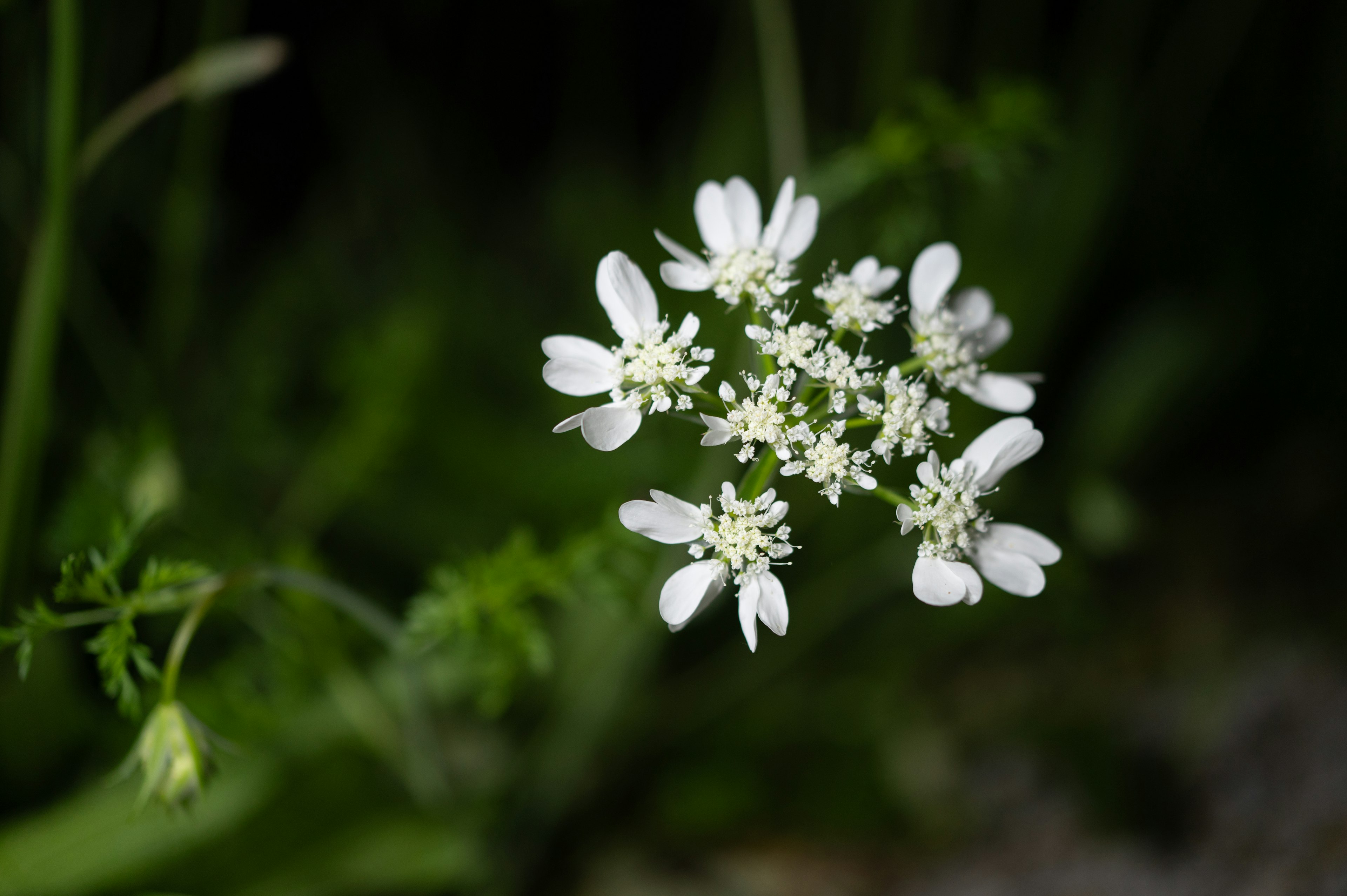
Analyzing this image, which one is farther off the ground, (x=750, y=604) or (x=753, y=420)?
(x=753, y=420)

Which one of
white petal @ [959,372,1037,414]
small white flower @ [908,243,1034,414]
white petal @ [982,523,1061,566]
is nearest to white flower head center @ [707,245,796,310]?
small white flower @ [908,243,1034,414]

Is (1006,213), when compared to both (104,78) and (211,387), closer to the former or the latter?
(211,387)

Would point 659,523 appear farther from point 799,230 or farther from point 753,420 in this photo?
point 799,230

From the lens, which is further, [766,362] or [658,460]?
[658,460]

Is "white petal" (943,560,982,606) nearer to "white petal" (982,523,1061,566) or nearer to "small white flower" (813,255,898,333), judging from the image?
"white petal" (982,523,1061,566)

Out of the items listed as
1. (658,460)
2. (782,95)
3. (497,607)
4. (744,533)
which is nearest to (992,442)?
(744,533)

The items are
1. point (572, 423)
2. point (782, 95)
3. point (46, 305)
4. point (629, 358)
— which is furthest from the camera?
point (782, 95)

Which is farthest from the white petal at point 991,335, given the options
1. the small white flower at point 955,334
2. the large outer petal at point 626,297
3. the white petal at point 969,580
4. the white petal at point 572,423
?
the white petal at point 572,423
